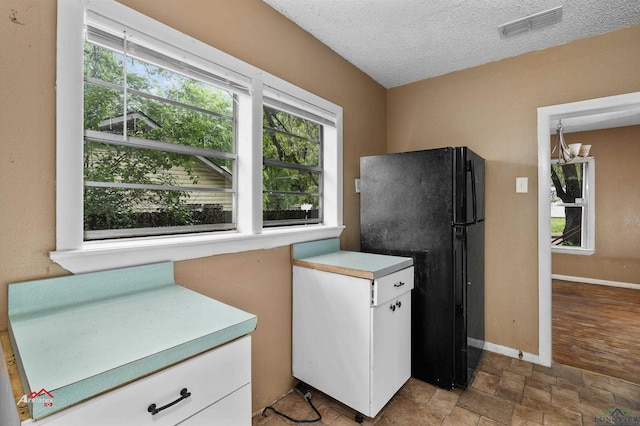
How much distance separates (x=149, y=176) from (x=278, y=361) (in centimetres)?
134

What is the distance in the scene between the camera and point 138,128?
1.40 meters

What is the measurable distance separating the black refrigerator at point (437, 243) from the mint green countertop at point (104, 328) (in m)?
1.44

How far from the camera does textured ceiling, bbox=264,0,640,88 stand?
1848mm

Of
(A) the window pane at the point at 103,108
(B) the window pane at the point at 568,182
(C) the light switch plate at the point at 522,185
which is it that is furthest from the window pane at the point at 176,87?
(B) the window pane at the point at 568,182

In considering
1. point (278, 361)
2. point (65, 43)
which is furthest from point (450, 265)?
point (65, 43)

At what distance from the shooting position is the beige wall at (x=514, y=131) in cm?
225

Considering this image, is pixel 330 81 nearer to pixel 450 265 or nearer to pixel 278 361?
pixel 450 265

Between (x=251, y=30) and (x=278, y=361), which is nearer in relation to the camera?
(x=251, y=30)

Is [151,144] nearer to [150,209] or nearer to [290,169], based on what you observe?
[150,209]

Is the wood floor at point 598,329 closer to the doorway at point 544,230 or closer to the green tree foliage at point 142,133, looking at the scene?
the doorway at point 544,230

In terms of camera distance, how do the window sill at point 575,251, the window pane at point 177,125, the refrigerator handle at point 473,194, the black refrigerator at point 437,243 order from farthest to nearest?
the window sill at point 575,251, the refrigerator handle at point 473,194, the black refrigerator at point 437,243, the window pane at point 177,125

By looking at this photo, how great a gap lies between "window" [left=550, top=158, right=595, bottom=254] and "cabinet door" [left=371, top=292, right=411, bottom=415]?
4547mm

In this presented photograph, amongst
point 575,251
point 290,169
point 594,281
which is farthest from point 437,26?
point 594,281

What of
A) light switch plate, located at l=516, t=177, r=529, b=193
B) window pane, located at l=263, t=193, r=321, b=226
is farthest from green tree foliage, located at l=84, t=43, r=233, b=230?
light switch plate, located at l=516, t=177, r=529, b=193
